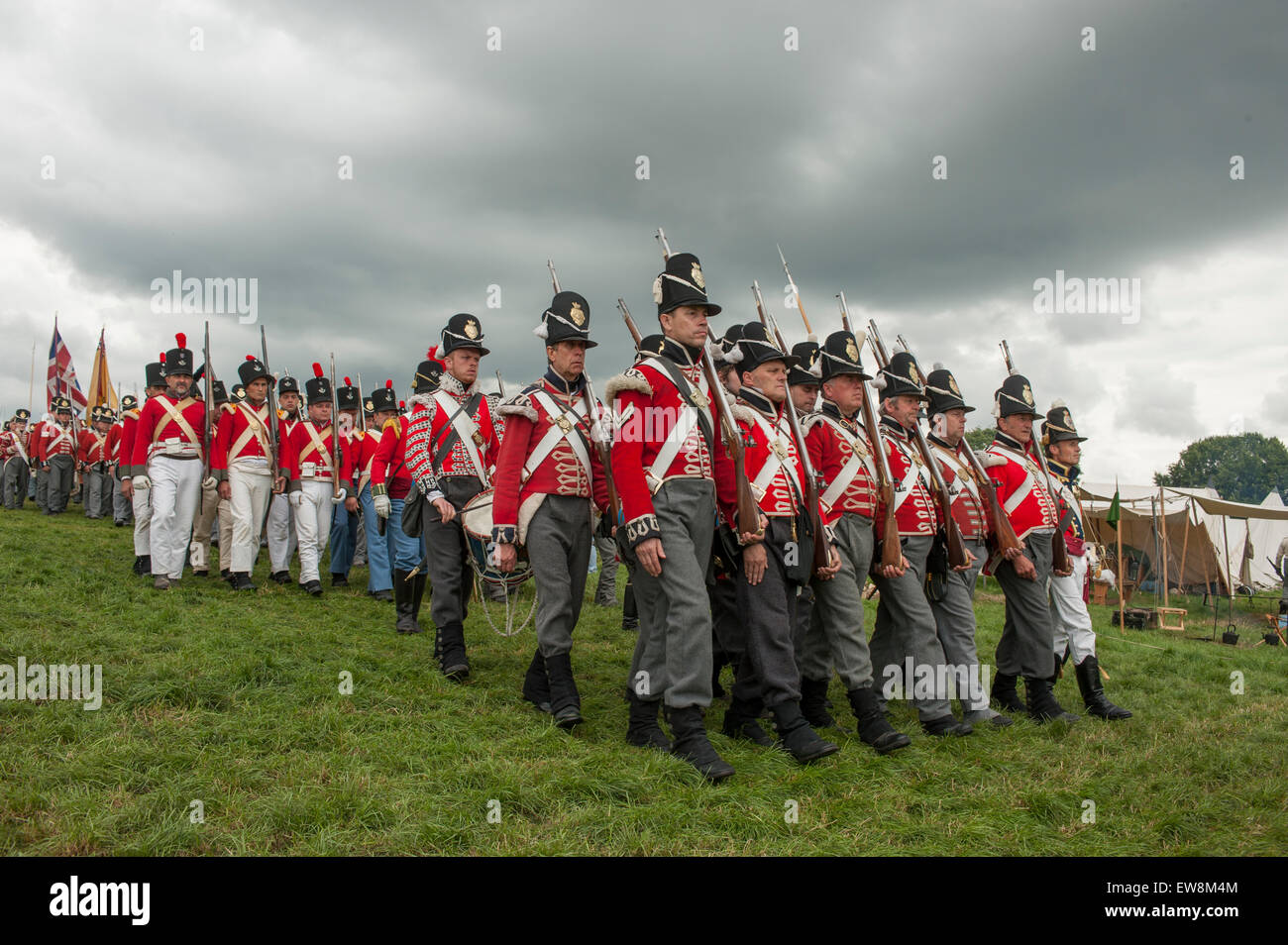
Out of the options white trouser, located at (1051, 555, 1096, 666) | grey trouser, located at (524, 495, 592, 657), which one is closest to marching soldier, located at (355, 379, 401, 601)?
grey trouser, located at (524, 495, 592, 657)

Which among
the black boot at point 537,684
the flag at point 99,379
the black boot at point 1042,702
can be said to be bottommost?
the black boot at point 1042,702

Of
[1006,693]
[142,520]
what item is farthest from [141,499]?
[1006,693]

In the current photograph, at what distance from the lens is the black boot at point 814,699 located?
6.29 m

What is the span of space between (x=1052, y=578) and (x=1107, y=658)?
3.60m

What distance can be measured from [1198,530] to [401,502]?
20.3m

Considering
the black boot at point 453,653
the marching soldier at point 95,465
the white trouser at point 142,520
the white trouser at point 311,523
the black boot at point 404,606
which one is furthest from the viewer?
the marching soldier at point 95,465

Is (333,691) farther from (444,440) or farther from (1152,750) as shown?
(1152,750)

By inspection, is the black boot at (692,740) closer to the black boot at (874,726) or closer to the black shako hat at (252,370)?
the black boot at (874,726)

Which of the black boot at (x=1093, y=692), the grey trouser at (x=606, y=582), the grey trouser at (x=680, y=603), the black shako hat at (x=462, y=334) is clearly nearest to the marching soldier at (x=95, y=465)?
the grey trouser at (x=606, y=582)

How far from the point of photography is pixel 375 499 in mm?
9562

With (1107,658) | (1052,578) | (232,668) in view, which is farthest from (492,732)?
(1107,658)

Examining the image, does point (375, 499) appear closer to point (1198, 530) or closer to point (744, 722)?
point (744, 722)

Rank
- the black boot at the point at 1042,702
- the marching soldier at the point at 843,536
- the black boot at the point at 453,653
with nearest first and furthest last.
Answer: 1. the marching soldier at the point at 843,536
2. the black boot at the point at 453,653
3. the black boot at the point at 1042,702
